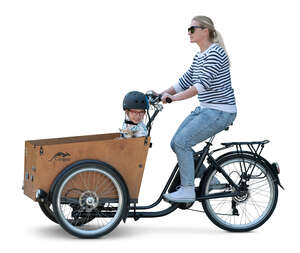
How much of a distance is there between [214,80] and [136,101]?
2.57ft

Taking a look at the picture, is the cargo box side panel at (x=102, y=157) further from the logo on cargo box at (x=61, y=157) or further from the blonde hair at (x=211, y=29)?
the blonde hair at (x=211, y=29)

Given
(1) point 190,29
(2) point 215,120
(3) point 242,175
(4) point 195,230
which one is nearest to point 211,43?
(1) point 190,29

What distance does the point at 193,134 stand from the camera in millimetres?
6895

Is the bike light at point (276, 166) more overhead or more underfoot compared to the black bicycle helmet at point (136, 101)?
more underfoot

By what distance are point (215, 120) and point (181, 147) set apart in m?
0.42

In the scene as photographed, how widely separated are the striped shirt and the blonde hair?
0.09m

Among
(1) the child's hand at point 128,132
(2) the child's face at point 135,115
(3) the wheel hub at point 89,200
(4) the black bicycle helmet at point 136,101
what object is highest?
(4) the black bicycle helmet at point 136,101

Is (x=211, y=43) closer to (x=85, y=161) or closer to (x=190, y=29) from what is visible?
(x=190, y=29)

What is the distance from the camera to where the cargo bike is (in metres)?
6.72

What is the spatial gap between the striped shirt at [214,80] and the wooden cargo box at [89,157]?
2.39ft

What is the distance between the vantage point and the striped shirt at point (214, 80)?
6.82 meters

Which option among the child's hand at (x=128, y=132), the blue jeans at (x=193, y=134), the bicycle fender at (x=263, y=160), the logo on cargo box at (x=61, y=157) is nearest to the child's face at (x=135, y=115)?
the child's hand at (x=128, y=132)

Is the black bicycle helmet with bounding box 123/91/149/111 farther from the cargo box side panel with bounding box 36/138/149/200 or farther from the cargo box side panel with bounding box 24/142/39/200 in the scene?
the cargo box side panel with bounding box 24/142/39/200

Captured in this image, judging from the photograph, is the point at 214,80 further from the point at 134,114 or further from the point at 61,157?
the point at 61,157
